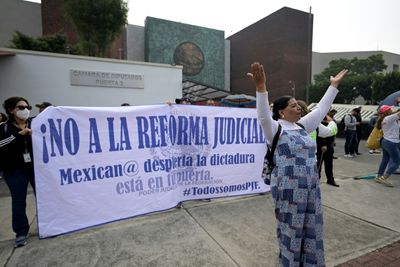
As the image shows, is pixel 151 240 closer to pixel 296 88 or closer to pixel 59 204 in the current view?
pixel 59 204

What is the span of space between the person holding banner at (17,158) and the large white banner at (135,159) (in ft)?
0.40

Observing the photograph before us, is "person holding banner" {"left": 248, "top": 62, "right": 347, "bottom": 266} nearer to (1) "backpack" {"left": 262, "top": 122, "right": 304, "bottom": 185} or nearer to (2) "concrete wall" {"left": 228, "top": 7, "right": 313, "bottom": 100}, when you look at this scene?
(1) "backpack" {"left": 262, "top": 122, "right": 304, "bottom": 185}

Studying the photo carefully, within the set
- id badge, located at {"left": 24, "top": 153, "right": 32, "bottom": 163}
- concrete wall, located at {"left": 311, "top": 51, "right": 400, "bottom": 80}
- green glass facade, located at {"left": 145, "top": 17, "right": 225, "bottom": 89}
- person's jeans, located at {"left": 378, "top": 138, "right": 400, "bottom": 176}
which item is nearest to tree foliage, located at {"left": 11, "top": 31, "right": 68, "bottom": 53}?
green glass facade, located at {"left": 145, "top": 17, "right": 225, "bottom": 89}

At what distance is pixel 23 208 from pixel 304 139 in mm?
3222

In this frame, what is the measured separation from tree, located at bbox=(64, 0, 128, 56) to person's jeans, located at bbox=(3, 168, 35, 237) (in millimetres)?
17054

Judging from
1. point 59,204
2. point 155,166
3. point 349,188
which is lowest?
point 349,188

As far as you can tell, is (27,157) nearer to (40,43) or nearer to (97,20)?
(97,20)

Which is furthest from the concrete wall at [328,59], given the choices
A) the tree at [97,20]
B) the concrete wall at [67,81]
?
the concrete wall at [67,81]

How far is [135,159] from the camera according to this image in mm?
3832

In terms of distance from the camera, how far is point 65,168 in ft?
11.1

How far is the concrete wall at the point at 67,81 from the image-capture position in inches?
352

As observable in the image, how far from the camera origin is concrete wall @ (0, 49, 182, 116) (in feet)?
29.3

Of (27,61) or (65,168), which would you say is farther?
(27,61)

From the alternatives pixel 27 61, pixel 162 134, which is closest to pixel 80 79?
pixel 27 61
